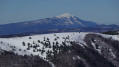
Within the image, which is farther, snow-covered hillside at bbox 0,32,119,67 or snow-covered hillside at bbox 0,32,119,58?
snow-covered hillside at bbox 0,32,119,58

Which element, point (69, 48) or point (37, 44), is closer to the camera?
point (69, 48)

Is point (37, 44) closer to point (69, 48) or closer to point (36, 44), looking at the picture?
point (36, 44)

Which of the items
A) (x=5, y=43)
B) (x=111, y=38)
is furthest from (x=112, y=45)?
(x=5, y=43)

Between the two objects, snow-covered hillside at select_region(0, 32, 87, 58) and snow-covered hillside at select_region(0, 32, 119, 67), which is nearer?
snow-covered hillside at select_region(0, 32, 119, 67)

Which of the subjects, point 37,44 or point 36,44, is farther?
point 37,44

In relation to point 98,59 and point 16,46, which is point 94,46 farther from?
point 16,46

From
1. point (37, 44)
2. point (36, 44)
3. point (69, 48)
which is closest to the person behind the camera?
point (69, 48)

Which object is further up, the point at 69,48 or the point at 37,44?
the point at 37,44

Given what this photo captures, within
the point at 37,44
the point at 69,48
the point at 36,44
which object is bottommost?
the point at 69,48

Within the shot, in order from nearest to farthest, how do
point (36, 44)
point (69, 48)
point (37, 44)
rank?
1. point (69, 48)
2. point (36, 44)
3. point (37, 44)

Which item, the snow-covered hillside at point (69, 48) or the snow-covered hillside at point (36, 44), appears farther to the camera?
the snow-covered hillside at point (36, 44)

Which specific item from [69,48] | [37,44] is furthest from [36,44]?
[69,48]
